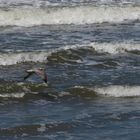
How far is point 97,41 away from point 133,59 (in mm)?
2442

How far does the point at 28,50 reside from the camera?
56.3 ft

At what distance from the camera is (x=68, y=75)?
14531 mm

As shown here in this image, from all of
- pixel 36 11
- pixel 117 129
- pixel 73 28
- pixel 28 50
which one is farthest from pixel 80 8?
pixel 117 129

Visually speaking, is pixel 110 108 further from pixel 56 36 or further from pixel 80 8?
pixel 80 8

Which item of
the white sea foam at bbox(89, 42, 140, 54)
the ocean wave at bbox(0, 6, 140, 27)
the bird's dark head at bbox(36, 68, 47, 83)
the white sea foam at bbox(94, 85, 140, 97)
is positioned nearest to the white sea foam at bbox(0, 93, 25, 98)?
the bird's dark head at bbox(36, 68, 47, 83)

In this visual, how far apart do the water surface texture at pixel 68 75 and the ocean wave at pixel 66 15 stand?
0.13ft

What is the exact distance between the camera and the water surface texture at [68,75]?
1075 centimetres

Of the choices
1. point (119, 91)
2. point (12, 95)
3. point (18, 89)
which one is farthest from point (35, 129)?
point (119, 91)

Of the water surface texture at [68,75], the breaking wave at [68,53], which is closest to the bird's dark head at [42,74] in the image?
the water surface texture at [68,75]

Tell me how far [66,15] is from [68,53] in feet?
28.3

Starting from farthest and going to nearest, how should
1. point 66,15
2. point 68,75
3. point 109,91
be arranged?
1. point 66,15
2. point 68,75
3. point 109,91

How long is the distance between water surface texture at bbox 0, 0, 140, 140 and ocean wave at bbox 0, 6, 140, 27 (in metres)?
0.04

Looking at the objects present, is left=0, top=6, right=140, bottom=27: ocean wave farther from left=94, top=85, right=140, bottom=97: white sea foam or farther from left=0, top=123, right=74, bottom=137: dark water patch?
left=0, top=123, right=74, bottom=137: dark water patch

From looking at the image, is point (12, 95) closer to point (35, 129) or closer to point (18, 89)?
point (18, 89)
